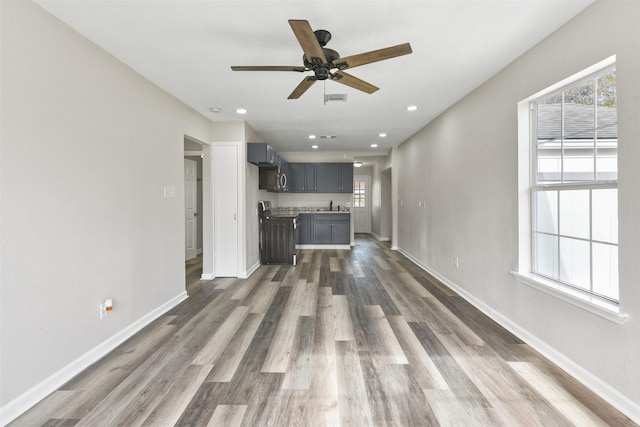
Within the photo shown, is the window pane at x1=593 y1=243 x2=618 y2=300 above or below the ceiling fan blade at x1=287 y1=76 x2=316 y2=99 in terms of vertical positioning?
below

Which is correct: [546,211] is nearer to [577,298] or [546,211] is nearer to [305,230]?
[577,298]

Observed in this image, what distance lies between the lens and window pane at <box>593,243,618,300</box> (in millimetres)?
1799

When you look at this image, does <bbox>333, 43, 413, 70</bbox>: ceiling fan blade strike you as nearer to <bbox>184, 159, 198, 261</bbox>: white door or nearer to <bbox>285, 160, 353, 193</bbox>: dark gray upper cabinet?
<bbox>184, 159, 198, 261</bbox>: white door

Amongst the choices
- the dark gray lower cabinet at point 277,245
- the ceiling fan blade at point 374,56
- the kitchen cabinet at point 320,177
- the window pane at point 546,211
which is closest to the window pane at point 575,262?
the window pane at point 546,211

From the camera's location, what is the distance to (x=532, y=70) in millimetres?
2322

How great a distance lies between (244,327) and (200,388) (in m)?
0.89

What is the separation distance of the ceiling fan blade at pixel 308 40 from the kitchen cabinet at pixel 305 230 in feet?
Result: 17.3

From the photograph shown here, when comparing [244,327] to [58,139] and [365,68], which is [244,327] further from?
[365,68]

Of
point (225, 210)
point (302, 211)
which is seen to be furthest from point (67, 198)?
point (302, 211)

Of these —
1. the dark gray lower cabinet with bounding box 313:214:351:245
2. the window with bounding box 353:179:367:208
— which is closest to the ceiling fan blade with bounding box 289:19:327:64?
the dark gray lower cabinet with bounding box 313:214:351:245

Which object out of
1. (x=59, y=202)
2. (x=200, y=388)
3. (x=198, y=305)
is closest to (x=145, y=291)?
(x=198, y=305)

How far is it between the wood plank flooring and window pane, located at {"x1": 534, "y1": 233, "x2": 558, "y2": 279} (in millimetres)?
624

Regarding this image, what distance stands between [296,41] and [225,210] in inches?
111

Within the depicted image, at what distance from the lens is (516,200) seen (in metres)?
2.54
